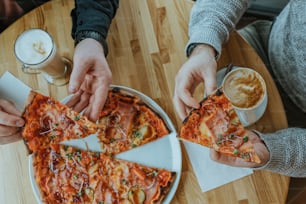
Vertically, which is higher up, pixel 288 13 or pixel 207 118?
pixel 288 13

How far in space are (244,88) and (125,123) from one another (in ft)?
1.22

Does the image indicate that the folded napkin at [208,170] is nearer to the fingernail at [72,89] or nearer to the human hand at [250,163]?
the human hand at [250,163]

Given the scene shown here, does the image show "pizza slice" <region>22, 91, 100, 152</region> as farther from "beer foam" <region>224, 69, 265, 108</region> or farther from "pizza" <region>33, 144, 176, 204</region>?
"beer foam" <region>224, 69, 265, 108</region>

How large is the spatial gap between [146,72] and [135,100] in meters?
0.10

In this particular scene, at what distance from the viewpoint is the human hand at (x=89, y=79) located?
116 centimetres

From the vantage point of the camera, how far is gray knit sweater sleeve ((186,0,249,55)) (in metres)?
1.15

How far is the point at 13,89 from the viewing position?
129 centimetres

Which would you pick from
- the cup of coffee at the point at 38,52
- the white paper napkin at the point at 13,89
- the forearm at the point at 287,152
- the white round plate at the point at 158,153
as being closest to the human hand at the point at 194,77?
the white round plate at the point at 158,153

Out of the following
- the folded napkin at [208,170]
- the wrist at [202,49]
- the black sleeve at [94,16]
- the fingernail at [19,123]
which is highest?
the black sleeve at [94,16]

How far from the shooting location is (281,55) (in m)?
1.26

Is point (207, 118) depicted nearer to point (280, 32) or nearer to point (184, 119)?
point (184, 119)

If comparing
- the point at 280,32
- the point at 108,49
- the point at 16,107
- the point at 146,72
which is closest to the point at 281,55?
the point at 280,32

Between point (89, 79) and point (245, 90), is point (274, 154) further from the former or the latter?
point (89, 79)

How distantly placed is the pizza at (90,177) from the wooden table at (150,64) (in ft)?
0.18
